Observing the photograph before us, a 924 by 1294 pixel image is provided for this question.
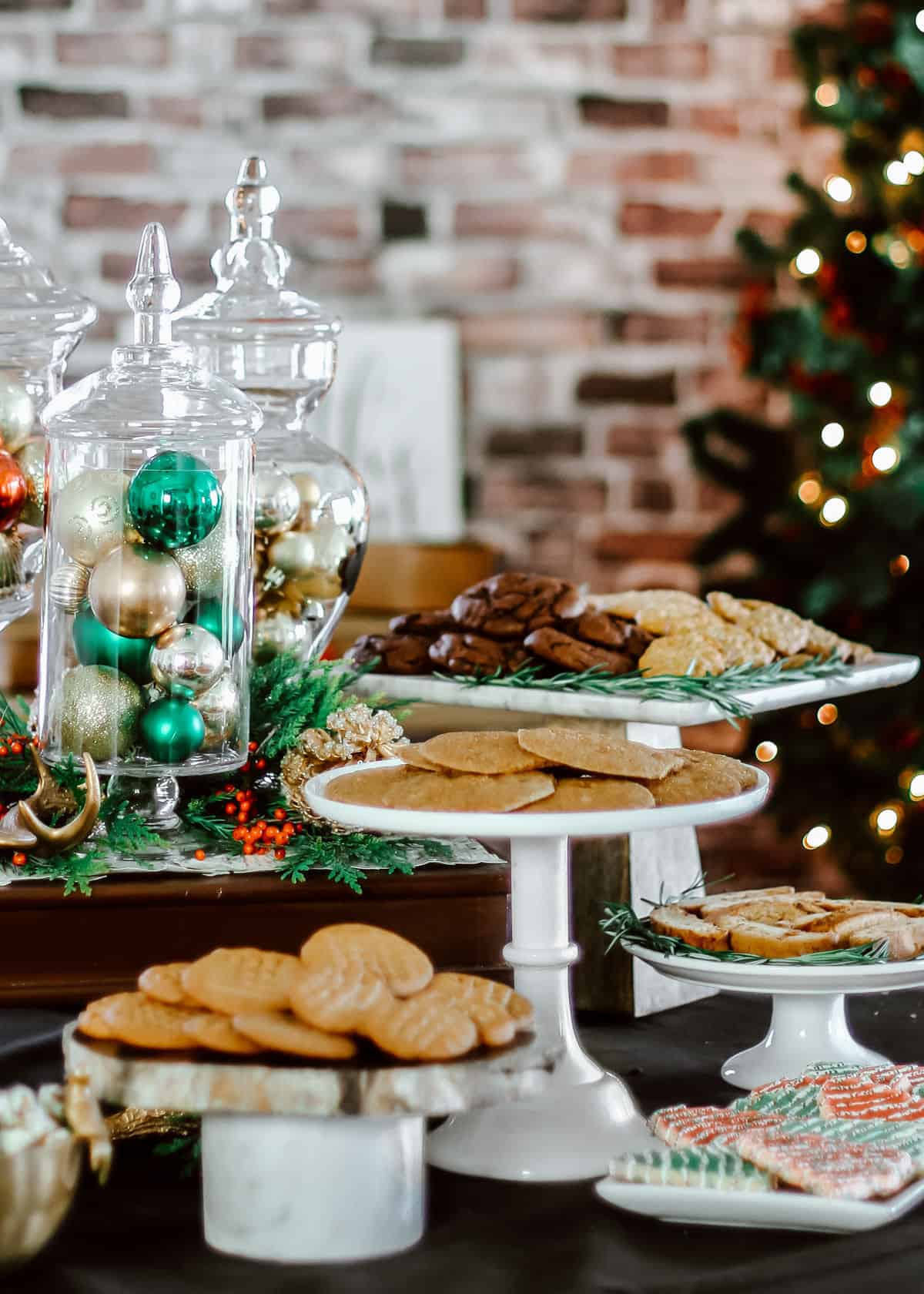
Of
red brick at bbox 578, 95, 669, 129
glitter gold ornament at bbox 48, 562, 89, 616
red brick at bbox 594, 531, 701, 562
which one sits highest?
red brick at bbox 578, 95, 669, 129

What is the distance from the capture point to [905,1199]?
86 centimetres

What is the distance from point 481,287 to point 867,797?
1.25 m

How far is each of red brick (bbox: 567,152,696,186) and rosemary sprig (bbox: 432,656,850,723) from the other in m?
2.01

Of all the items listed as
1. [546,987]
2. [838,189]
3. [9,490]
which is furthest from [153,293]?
[838,189]

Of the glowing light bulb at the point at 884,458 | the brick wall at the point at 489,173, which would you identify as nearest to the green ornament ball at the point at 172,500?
the glowing light bulb at the point at 884,458

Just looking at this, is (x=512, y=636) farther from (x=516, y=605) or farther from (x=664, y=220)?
(x=664, y=220)

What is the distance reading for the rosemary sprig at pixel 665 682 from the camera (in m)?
1.30

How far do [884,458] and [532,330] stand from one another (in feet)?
2.71

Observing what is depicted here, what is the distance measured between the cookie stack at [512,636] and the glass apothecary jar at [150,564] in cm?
30

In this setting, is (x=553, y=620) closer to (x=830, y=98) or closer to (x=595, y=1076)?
(x=595, y=1076)

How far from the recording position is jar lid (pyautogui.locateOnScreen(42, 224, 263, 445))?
3.72ft

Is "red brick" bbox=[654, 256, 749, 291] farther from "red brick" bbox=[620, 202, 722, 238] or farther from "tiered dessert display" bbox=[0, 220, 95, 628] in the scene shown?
"tiered dessert display" bbox=[0, 220, 95, 628]

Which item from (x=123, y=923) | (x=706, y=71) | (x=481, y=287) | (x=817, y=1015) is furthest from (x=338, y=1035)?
(x=706, y=71)

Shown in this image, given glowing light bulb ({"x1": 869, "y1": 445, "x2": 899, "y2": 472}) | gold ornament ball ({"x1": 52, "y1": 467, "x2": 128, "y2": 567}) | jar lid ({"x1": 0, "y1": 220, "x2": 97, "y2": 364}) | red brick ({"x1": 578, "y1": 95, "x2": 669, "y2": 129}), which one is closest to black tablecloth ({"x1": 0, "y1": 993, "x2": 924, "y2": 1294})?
gold ornament ball ({"x1": 52, "y1": 467, "x2": 128, "y2": 567})
